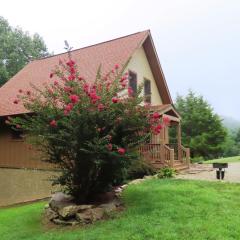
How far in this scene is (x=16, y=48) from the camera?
32.0 meters

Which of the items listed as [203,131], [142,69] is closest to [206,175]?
[142,69]

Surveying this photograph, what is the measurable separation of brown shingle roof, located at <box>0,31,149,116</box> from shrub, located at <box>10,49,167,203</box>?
7.14 metres

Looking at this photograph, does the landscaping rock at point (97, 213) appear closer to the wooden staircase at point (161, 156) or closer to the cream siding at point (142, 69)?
the wooden staircase at point (161, 156)

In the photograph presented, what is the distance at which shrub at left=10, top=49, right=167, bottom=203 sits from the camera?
7730mm

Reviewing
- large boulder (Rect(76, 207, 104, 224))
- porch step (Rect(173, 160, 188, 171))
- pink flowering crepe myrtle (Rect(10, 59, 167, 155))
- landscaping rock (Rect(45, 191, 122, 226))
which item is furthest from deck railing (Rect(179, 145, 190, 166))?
large boulder (Rect(76, 207, 104, 224))

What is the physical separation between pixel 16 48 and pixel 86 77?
60.5 feet

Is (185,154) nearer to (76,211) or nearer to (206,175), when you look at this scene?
(206,175)

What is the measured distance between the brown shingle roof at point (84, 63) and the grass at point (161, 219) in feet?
24.8

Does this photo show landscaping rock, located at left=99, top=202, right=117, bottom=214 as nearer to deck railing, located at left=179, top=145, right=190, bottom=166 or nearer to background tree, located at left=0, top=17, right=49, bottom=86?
deck railing, located at left=179, top=145, right=190, bottom=166

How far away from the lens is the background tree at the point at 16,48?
31.1 metres

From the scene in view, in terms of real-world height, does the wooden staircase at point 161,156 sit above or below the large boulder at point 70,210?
above

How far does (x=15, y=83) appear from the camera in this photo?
63.4ft

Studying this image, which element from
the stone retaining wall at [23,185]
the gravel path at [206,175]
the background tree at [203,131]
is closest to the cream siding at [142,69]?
the gravel path at [206,175]

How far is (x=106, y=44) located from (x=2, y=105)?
6162 mm
